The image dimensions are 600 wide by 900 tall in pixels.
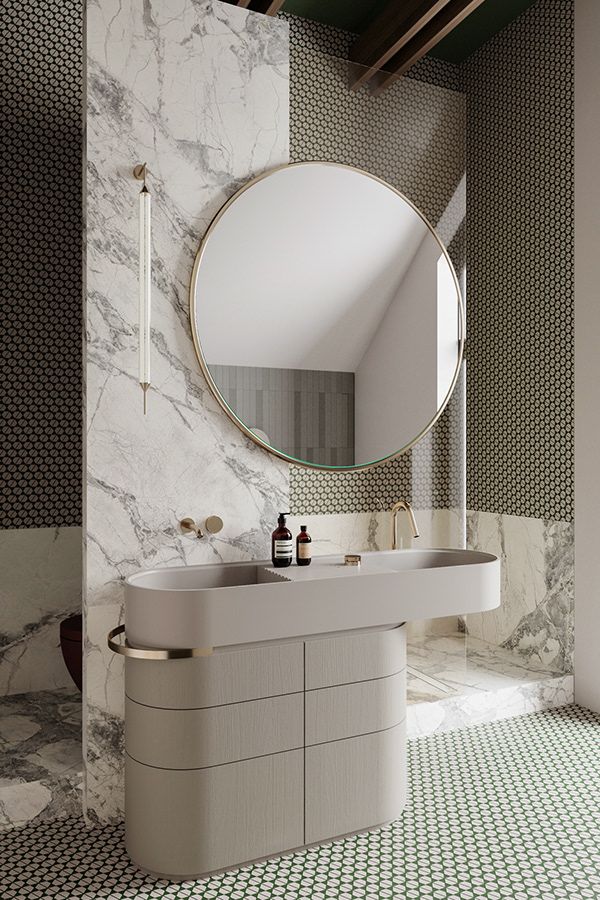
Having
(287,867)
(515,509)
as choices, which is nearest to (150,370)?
(287,867)

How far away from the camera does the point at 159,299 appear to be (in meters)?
2.53

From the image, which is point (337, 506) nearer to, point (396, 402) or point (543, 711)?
point (396, 402)

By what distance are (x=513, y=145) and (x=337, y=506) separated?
2.14 m

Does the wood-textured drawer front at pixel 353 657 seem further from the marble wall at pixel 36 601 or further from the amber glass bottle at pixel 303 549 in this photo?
the marble wall at pixel 36 601

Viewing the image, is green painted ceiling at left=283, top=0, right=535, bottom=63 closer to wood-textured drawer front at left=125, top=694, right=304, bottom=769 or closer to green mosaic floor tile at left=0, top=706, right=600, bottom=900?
wood-textured drawer front at left=125, top=694, right=304, bottom=769

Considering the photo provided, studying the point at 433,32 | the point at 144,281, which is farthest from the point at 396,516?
the point at 433,32

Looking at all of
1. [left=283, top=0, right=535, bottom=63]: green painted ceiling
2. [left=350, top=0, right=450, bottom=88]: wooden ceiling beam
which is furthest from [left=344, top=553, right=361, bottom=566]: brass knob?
[left=283, top=0, right=535, bottom=63]: green painted ceiling

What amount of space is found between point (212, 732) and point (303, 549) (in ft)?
2.48

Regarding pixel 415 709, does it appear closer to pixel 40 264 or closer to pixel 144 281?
pixel 144 281

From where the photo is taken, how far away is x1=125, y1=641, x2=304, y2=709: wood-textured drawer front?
208cm

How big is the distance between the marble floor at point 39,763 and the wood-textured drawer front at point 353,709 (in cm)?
A: 83

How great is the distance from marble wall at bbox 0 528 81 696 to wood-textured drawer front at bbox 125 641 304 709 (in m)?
1.31

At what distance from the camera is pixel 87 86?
2406 mm

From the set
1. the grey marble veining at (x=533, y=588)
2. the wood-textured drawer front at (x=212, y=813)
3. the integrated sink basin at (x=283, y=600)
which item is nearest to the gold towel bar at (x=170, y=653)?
the integrated sink basin at (x=283, y=600)
